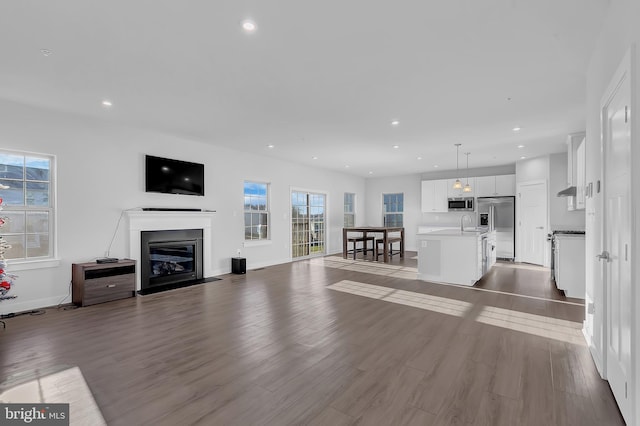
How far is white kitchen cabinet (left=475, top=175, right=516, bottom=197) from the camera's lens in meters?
8.65

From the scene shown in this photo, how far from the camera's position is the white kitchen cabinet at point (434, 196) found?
9.88 metres

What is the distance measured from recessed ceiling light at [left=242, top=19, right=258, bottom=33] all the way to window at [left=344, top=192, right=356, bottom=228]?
8.45 m

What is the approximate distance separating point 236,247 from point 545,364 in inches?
225

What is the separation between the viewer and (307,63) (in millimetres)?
3068

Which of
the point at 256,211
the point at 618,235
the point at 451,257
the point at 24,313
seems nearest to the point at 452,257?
the point at 451,257

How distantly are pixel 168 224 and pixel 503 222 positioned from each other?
8.11 metres

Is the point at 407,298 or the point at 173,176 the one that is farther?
the point at 173,176

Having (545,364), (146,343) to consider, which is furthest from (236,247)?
(545,364)

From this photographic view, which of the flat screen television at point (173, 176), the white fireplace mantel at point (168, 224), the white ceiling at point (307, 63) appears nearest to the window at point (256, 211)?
the white fireplace mantel at point (168, 224)

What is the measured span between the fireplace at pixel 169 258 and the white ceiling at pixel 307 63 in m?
1.84

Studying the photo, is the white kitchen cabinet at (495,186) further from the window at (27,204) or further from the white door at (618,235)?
the window at (27,204)

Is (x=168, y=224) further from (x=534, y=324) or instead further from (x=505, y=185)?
(x=505, y=185)

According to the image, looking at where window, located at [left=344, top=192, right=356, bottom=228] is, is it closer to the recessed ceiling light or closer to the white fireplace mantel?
the white fireplace mantel

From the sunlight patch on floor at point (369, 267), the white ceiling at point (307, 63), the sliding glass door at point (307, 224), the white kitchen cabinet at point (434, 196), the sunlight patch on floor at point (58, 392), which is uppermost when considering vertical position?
the white ceiling at point (307, 63)
